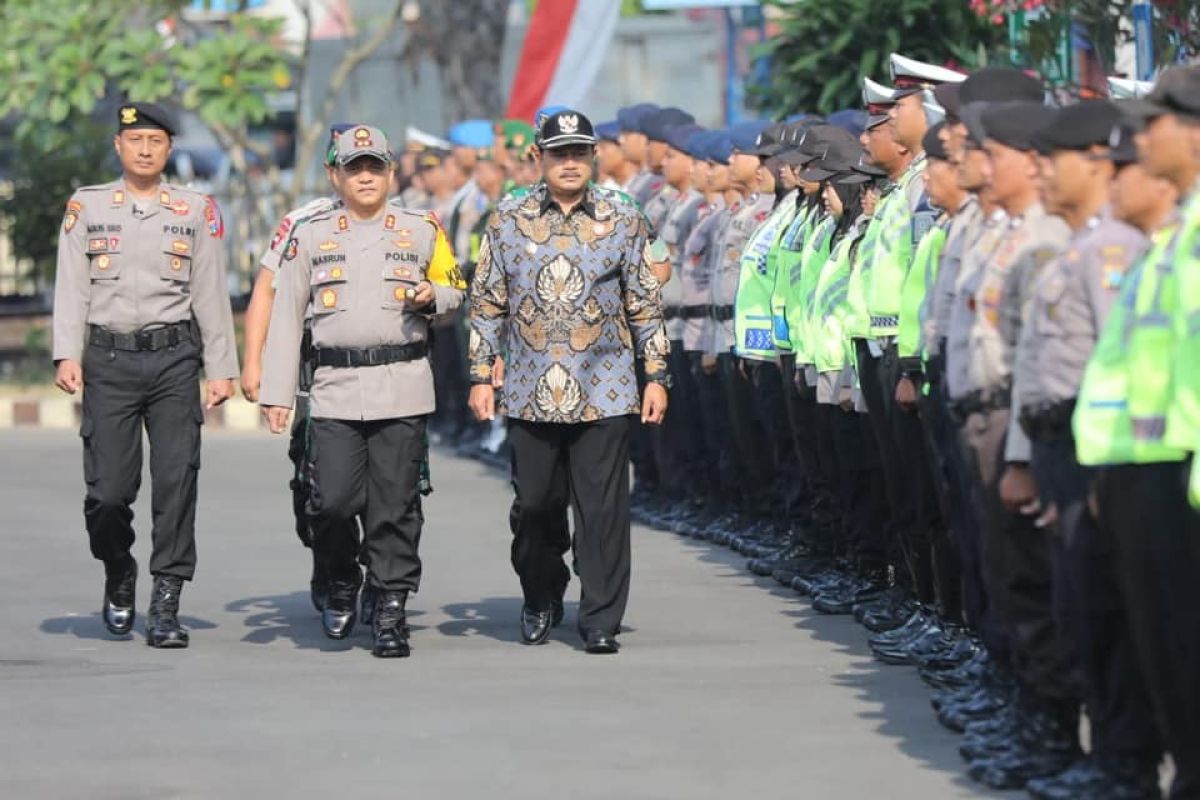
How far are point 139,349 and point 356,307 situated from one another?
3.03ft

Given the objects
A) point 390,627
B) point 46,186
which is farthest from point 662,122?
point 46,186

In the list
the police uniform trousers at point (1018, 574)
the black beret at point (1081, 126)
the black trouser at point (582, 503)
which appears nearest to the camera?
the black beret at point (1081, 126)

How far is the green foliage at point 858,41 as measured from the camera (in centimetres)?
1841

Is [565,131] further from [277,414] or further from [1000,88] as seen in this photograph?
[1000,88]

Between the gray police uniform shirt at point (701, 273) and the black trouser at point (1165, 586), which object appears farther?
the gray police uniform shirt at point (701, 273)

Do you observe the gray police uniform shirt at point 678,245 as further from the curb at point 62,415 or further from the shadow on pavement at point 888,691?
the curb at point 62,415

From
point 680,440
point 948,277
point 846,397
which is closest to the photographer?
point 948,277

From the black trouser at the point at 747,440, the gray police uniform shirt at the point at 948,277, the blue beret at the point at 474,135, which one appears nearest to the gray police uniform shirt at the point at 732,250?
the black trouser at the point at 747,440

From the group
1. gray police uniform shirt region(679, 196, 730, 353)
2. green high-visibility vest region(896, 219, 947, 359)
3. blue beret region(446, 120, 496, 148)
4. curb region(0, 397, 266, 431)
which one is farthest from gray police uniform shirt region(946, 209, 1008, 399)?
curb region(0, 397, 266, 431)

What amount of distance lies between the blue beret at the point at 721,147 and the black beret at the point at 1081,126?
24.2 feet

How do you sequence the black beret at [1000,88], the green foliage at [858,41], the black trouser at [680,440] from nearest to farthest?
1. the black beret at [1000,88]
2. the black trouser at [680,440]
3. the green foliage at [858,41]

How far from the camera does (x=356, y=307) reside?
35.3 ft

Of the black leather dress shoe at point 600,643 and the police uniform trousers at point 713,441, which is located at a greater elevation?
the police uniform trousers at point 713,441

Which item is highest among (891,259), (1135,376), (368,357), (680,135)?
(680,135)
